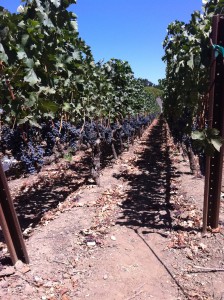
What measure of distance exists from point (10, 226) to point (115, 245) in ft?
4.85

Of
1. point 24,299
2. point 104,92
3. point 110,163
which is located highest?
point 104,92

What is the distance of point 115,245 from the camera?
14.9 feet

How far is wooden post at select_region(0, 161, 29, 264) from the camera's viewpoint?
3736 mm

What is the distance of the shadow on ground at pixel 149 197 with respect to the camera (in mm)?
5445

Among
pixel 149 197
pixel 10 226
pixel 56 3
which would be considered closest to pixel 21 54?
pixel 56 3

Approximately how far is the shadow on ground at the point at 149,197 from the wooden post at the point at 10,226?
192 cm

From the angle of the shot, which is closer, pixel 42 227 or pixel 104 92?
pixel 42 227

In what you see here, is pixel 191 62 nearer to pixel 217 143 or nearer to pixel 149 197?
pixel 217 143

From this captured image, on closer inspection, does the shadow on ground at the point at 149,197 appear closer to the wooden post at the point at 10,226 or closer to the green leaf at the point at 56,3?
the wooden post at the point at 10,226

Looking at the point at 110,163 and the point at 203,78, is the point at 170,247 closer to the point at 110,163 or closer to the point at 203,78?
the point at 203,78

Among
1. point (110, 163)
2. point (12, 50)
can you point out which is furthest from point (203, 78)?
point (110, 163)

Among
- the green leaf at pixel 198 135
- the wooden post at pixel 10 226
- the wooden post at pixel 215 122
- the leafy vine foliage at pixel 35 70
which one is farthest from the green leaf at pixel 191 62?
the wooden post at pixel 10 226

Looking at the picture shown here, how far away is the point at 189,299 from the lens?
3416 millimetres

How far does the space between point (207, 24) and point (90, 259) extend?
375 cm
